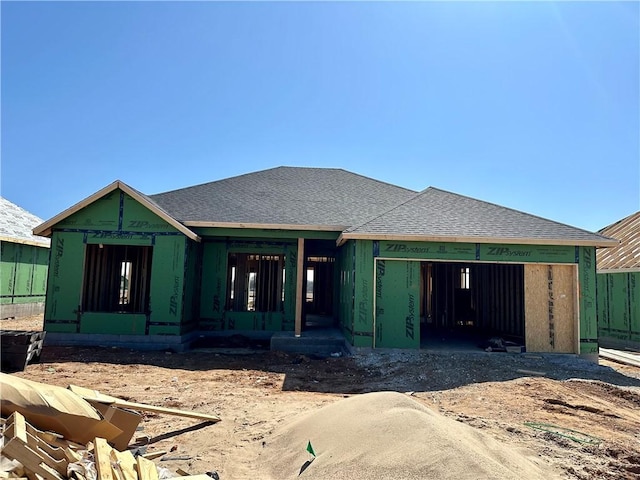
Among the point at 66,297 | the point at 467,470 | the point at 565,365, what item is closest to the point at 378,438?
the point at 467,470

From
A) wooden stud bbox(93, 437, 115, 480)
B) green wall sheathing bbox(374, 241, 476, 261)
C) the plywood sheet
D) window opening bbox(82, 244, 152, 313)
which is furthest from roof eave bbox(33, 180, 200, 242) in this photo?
the plywood sheet

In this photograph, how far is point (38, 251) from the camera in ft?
70.6

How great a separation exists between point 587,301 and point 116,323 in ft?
45.2

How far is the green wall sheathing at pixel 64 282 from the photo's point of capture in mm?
12586

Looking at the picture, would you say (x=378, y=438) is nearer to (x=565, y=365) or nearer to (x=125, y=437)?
(x=125, y=437)

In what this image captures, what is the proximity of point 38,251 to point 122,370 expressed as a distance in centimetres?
1547

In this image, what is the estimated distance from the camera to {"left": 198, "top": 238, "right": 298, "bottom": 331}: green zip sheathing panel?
14.5 metres

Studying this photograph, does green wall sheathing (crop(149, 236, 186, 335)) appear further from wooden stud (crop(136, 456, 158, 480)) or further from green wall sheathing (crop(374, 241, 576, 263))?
wooden stud (crop(136, 456, 158, 480))

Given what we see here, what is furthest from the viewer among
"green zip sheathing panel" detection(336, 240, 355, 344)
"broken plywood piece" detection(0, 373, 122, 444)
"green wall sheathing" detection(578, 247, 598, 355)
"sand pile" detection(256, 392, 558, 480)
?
"green zip sheathing panel" detection(336, 240, 355, 344)

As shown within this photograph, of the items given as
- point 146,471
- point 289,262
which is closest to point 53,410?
point 146,471

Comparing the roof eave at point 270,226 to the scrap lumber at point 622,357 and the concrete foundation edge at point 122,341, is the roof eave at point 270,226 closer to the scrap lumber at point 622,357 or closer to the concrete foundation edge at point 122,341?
the concrete foundation edge at point 122,341

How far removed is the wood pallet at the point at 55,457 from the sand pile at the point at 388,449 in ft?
4.24

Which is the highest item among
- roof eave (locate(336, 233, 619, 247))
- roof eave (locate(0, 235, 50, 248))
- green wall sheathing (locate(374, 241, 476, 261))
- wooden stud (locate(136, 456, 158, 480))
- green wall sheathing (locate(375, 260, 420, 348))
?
roof eave (locate(0, 235, 50, 248))

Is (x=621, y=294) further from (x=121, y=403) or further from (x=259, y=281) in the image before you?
(x=121, y=403)
